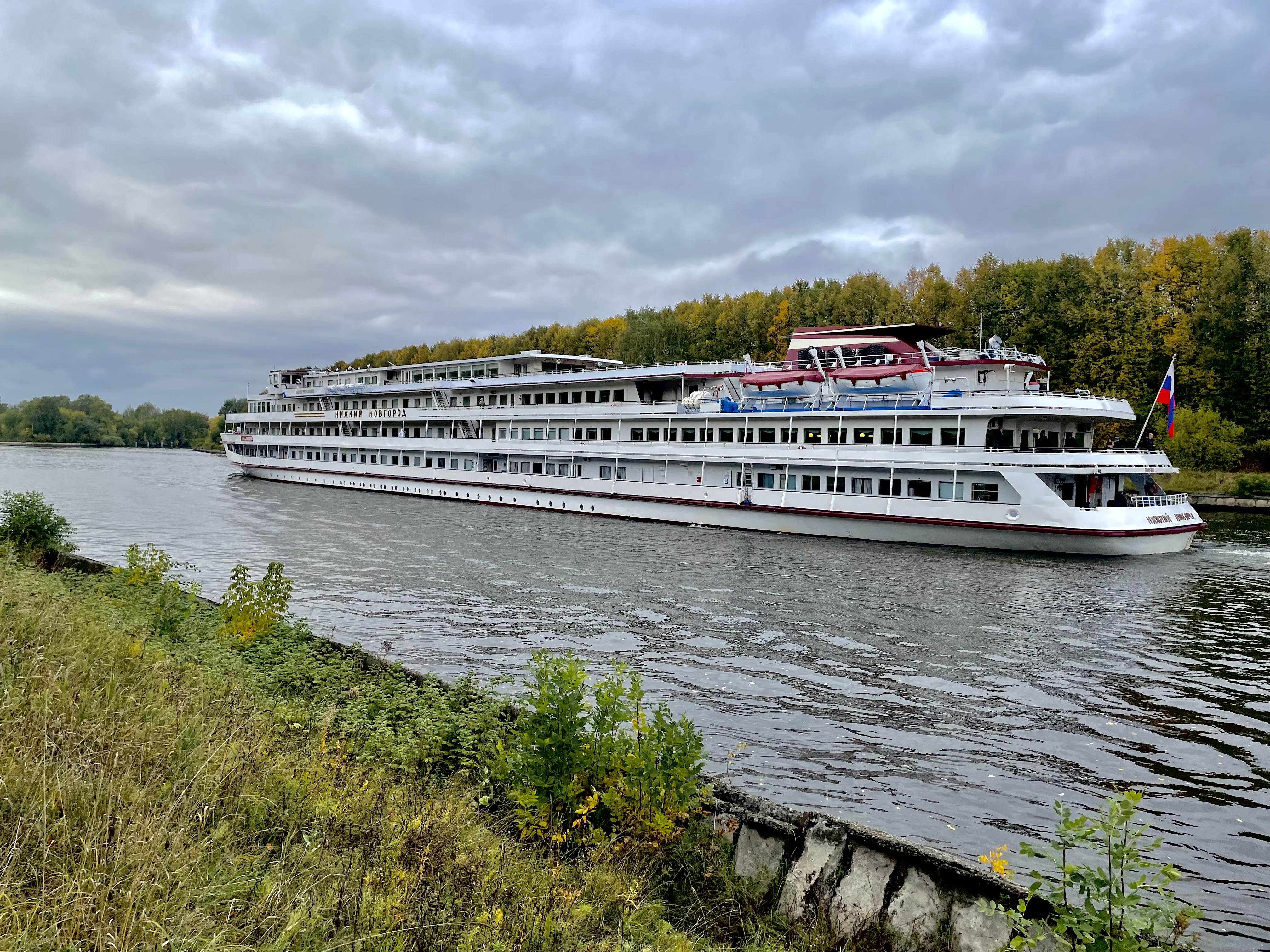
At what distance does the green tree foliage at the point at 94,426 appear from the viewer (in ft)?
538

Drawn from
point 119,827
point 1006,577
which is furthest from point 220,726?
point 1006,577

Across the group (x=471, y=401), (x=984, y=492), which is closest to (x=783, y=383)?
(x=984, y=492)

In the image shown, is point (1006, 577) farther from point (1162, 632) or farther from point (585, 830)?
point (585, 830)

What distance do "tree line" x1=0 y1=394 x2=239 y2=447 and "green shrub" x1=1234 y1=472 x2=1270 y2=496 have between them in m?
163

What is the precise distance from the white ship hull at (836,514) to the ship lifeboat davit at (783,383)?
544 centimetres

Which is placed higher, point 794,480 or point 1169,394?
point 1169,394

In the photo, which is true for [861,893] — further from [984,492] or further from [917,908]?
[984,492]

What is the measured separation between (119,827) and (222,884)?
75 cm

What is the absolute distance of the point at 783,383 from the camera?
1465 inches

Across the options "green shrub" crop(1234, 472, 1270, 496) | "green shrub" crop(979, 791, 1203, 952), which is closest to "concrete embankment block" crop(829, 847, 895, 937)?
"green shrub" crop(979, 791, 1203, 952)

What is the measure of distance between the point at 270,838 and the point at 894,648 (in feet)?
44.0

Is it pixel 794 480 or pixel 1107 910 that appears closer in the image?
pixel 1107 910

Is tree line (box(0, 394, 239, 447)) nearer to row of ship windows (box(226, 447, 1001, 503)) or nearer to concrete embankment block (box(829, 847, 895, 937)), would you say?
row of ship windows (box(226, 447, 1001, 503))

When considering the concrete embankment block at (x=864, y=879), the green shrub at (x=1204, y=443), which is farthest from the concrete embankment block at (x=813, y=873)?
the green shrub at (x=1204, y=443)
